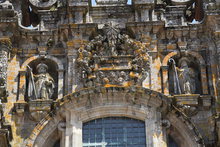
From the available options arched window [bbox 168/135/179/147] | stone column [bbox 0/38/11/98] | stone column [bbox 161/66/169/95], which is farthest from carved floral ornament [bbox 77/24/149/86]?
stone column [bbox 0/38/11/98]

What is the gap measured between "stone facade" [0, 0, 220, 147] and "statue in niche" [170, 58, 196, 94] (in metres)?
0.03

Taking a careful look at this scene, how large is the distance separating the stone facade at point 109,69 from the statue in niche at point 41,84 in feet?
0.12

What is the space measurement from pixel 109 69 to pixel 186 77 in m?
2.55

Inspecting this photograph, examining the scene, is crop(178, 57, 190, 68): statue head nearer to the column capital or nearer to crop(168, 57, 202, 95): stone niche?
crop(168, 57, 202, 95): stone niche

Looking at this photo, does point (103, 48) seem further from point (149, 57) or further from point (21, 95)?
point (21, 95)

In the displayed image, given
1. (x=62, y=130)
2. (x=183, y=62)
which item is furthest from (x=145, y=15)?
(x=62, y=130)

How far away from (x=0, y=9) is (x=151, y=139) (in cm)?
717

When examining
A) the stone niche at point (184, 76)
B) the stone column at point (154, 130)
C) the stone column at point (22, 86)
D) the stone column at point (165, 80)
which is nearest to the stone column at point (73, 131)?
the stone column at point (22, 86)

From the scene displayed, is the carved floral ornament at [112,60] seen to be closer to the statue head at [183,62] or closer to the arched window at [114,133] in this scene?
the statue head at [183,62]

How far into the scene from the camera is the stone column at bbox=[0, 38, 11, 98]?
2255cm

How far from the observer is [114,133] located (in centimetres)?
2289

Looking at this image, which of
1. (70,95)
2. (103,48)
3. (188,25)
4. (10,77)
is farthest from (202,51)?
(10,77)

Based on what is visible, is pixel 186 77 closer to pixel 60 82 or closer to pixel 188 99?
pixel 188 99

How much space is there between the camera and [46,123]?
2288 cm
